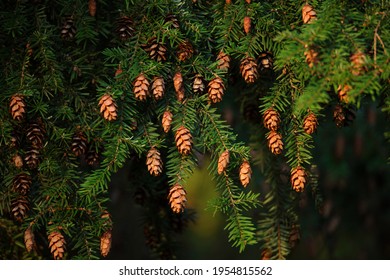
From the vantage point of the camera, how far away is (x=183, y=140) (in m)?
1.17

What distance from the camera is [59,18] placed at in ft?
4.01

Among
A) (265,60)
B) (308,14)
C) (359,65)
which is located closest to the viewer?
(359,65)

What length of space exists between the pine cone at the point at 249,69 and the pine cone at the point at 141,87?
185 millimetres

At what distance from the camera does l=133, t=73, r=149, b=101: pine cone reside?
1142mm

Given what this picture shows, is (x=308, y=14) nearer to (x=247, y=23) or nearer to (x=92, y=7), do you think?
(x=247, y=23)

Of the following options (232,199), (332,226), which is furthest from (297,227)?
(332,226)

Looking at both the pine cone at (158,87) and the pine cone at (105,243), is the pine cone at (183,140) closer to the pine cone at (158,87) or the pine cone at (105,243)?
the pine cone at (158,87)

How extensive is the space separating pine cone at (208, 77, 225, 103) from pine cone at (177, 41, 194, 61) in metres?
0.07

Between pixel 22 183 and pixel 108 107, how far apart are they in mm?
221

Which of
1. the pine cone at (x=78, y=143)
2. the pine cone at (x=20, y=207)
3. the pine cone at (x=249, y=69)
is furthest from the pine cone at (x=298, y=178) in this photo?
the pine cone at (x=20, y=207)

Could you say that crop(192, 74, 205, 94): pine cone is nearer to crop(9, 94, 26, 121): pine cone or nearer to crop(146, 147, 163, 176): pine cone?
crop(146, 147, 163, 176): pine cone

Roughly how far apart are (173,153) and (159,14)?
266 millimetres

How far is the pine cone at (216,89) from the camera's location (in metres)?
1.16

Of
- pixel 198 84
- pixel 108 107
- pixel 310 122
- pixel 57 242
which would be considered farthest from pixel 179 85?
pixel 57 242
